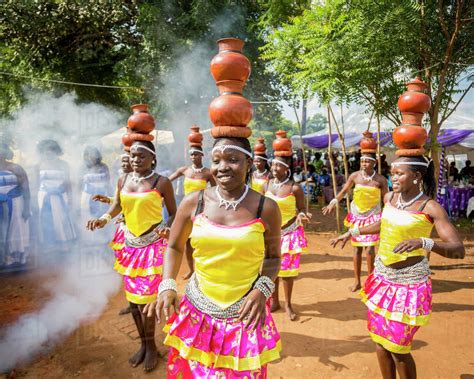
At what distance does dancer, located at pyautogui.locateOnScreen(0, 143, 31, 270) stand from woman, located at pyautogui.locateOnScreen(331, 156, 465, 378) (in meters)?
6.45

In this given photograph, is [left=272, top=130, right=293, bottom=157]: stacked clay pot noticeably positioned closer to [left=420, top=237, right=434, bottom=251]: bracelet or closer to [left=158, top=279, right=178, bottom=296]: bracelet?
[left=420, top=237, right=434, bottom=251]: bracelet

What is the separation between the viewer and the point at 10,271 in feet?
22.4

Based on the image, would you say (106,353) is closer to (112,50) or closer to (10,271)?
(10,271)

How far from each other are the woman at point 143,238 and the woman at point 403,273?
206 centimetres

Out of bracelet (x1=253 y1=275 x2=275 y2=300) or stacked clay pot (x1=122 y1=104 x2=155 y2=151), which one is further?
stacked clay pot (x1=122 y1=104 x2=155 y2=151)

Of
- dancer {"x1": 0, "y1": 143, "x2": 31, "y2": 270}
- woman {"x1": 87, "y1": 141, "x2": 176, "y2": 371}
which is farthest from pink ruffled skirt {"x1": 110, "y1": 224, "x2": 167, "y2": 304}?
dancer {"x1": 0, "y1": 143, "x2": 31, "y2": 270}

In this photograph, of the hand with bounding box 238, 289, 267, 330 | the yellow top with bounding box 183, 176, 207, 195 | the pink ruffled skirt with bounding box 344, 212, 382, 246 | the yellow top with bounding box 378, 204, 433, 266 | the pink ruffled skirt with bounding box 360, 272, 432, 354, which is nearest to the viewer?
the hand with bounding box 238, 289, 267, 330

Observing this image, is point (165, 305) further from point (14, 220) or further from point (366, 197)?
point (14, 220)

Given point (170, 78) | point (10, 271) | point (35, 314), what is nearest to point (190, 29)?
point (170, 78)

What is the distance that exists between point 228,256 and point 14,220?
6412 mm

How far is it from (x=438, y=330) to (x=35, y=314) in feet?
17.5

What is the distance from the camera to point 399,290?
2992 millimetres

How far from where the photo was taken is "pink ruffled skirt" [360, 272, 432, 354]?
2.85 m

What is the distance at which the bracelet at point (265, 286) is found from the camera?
2264 millimetres
